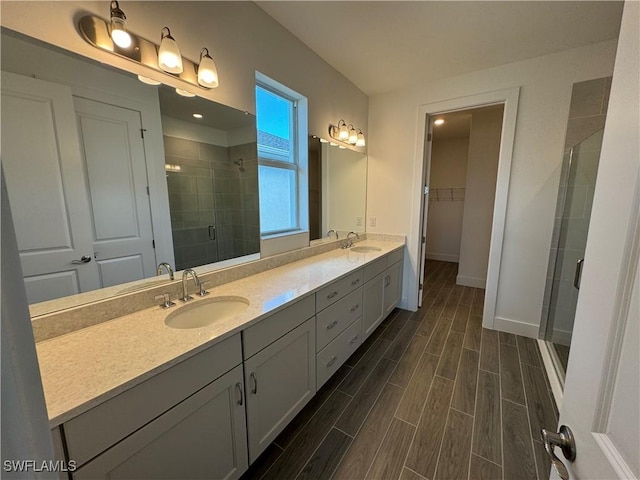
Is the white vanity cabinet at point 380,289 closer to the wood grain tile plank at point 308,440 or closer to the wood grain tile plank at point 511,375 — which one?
the wood grain tile plank at point 308,440

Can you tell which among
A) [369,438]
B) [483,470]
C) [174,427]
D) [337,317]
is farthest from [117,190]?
[483,470]

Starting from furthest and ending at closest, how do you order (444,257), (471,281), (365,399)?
(444,257) < (471,281) < (365,399)

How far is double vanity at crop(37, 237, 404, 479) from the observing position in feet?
2.45

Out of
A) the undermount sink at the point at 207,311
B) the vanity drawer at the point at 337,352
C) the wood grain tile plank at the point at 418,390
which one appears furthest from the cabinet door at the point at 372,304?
the undermount sink at the point at 207,311

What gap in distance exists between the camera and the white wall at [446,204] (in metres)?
5.05

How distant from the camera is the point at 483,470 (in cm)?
132

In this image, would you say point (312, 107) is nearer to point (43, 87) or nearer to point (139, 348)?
point (43, 87)

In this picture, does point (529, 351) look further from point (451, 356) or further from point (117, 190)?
point (117, 190)

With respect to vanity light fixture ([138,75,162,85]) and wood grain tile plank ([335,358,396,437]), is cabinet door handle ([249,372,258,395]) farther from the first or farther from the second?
vanity light fixture ([138,75,162,85])

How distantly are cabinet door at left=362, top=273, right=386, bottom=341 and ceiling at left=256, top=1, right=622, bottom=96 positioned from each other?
77.2 inches

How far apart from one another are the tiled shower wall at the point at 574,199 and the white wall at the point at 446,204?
9.58ft

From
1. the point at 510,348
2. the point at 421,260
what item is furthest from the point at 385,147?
the point at 510,348

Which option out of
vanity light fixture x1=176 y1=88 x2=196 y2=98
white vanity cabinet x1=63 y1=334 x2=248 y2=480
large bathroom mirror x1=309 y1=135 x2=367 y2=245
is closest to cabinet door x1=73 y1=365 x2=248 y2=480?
white vanity cabinet x1=63 y1=334 x2=248 y2=480

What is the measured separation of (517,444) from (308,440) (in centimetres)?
118
